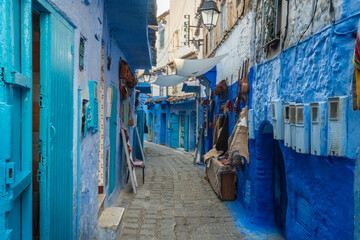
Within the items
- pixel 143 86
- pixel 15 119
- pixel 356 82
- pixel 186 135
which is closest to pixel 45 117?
pixel 15 119

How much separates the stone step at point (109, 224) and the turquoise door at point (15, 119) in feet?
8.44

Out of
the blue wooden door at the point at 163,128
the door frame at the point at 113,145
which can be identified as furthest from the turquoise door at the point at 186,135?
the door frame at the point at 113,145

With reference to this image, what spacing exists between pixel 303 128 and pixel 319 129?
0.29 metres

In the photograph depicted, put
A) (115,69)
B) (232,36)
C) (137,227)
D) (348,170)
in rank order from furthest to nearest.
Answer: (232,36), (115,69), (137,227), (348,170)

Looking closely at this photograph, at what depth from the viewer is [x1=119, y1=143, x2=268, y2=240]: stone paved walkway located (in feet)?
16.5

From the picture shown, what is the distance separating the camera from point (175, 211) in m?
6.23

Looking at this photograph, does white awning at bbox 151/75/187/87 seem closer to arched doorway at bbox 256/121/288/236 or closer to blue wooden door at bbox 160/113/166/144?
arched doorway at bbox 256/121/288/236

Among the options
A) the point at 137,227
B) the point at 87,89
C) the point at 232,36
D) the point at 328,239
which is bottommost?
the point at 137,227

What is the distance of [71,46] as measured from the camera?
106 inches

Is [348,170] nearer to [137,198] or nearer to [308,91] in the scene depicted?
[308,91]

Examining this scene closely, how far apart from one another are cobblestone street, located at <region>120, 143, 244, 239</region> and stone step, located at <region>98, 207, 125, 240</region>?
0.37 m

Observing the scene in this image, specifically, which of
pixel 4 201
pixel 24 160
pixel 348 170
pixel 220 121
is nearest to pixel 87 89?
pixel 24 160

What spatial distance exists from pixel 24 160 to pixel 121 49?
6071mm

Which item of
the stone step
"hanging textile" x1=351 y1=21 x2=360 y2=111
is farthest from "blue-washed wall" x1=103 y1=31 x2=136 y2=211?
"hanging textile" x1=351 y1=21 x2=360 y2=111
